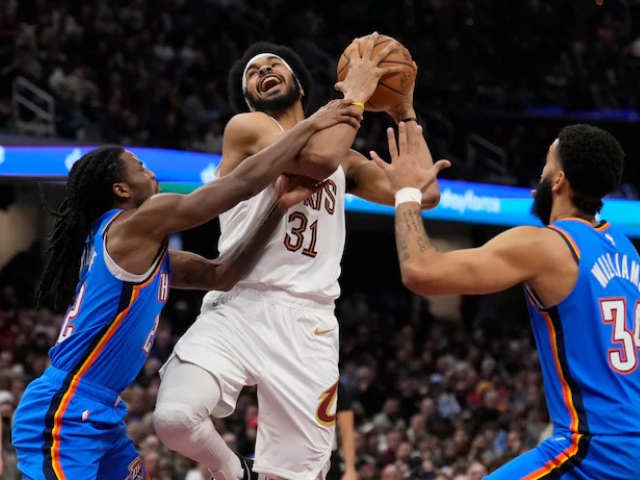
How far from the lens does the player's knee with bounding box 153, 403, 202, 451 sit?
4.03 meters

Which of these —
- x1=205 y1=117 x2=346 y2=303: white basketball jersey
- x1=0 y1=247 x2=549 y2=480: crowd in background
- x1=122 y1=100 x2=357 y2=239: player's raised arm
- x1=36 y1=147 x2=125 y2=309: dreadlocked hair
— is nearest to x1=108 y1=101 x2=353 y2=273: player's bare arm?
x1=122 y1=100 x2=357 y2=239: player's raised arm

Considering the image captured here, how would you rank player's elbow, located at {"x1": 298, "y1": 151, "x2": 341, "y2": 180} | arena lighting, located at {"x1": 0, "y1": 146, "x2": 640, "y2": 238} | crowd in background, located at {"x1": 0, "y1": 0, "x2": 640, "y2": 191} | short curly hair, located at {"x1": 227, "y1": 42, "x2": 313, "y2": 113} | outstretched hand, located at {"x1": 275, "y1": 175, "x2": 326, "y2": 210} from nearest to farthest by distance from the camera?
player's elbow, located at {"x1": 298, "y1": 151, "x2": 341, "y2": 180}, outstretched hand, located at {"x1": 275, "y1": 175, "x2": 326, "y2": 210}, short curly hair, located at {"x1": 227, "y1": 42, "x2": 313, "y2": 113}, arena lighting, located at {"x1": 0, "y1": 146, "x2": 640, "y2": 238}, crowd in background, located at {"x1": 0, "y1": 0, "x2": 640, "y2": 191}

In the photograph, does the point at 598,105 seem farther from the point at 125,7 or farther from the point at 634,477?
the point at 634,477

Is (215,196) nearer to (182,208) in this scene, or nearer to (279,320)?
(182,208)

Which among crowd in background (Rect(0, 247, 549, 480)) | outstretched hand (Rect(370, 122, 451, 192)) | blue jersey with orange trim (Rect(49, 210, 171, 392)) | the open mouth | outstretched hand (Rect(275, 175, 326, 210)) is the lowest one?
crowd in background (Rect(0, 247, 549, 480))

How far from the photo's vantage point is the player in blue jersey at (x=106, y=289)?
399cm

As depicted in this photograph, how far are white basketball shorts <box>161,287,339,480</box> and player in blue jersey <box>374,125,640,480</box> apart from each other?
92 centimetres

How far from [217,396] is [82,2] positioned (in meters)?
10.7

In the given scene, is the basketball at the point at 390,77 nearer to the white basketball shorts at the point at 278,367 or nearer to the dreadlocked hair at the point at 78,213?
the white basketball shorts at the point at 278,367

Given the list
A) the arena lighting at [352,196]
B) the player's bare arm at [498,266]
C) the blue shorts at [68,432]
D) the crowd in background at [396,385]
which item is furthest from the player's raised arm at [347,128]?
the crowd in background at [396,385]

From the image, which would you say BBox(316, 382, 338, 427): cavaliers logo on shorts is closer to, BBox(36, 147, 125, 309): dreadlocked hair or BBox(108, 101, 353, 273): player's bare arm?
BBox(108, 101, 353, 273): player's bare arm

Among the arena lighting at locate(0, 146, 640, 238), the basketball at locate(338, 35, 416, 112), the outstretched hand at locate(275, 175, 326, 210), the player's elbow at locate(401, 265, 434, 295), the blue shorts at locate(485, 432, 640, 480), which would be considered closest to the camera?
the blue shorts at locate(485, 432, 640, 480)

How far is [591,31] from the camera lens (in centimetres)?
1933

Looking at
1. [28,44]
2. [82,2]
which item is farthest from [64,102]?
[82,2]
